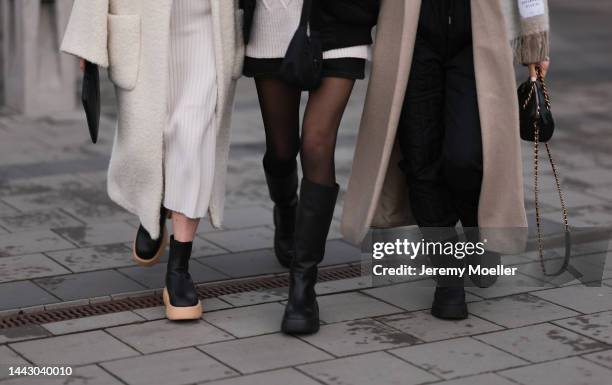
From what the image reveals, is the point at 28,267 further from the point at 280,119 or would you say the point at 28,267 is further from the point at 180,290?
the point at 280,119

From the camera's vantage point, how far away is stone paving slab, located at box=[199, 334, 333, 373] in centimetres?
421

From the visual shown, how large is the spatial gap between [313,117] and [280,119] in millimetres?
309

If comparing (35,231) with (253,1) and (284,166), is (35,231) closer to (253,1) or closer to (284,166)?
(284,166)

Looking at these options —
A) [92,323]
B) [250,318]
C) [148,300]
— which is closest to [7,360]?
[92,323]

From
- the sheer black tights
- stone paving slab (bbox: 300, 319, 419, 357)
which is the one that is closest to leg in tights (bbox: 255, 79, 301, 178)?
the sheer black tights

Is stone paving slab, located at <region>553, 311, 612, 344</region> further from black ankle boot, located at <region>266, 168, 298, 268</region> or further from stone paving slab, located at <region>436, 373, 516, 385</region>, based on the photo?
black ankle boot, located at <region>266, 168, 298, 268</region>

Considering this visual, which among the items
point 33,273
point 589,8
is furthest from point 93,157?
point 589,8

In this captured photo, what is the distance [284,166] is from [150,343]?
108cm

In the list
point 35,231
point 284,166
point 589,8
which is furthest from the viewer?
point 589,8

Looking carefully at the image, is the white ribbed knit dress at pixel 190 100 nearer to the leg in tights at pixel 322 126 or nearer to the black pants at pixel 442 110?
the leg in tights at pixel 322 126

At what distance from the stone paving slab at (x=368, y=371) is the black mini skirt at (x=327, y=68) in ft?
3.39

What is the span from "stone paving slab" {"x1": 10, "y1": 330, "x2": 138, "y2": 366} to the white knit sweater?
3.98ft

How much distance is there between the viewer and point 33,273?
17.5 feet

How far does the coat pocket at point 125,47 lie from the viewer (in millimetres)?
4547
